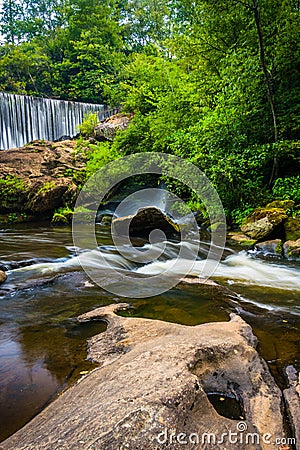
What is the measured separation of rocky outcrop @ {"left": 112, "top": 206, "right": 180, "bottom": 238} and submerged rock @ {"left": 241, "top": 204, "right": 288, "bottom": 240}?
218 centimetres

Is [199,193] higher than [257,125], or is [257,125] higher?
[257,125]

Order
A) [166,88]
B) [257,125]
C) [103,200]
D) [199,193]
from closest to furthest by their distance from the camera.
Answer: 1. [257,125]
2. [199,193]
3. [166,88]
4. [103,200]

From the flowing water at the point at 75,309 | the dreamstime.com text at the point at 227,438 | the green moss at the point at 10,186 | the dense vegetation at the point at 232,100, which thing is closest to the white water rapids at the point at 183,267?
the flowing water at the point at 75,309

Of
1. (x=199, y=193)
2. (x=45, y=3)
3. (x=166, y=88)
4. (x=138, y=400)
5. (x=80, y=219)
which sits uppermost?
(x=45, y=3)

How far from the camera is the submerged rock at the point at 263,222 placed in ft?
23.9

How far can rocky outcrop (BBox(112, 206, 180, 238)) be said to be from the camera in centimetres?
869

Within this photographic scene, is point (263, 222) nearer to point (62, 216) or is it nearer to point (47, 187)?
point (62, 216)

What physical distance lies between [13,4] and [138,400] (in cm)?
4720

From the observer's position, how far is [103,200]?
13391mm

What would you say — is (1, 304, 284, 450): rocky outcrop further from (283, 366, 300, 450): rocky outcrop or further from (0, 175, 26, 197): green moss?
(0, 175, 26, 197): green moss

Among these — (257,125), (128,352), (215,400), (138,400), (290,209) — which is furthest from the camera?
(257,125)

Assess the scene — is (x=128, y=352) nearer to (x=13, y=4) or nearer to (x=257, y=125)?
(x=257, y=125)

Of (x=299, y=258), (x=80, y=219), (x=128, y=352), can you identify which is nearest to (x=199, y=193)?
(x=299, y=258)
